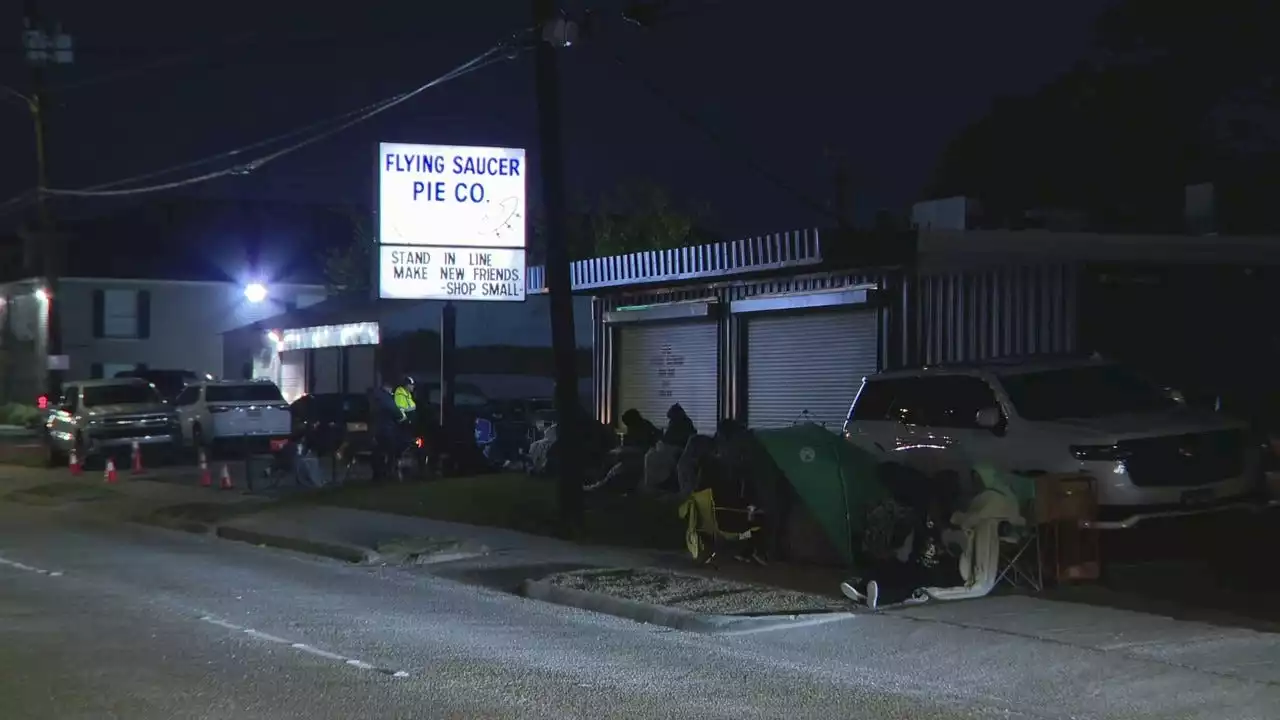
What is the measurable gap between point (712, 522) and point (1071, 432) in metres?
3.68

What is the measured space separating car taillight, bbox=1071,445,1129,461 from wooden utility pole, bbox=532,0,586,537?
21.8 feet

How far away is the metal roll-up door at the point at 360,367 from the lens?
45.0 meters

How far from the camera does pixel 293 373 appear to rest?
169 feet

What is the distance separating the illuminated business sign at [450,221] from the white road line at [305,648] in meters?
12.4

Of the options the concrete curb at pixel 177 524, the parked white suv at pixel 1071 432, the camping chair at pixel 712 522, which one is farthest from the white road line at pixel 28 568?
the parked white suv at pixel 1071 432

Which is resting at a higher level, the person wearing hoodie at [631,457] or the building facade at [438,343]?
the building facade at [438,343]

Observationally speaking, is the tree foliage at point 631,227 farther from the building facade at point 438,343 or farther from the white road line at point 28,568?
the white road line at point 28,568

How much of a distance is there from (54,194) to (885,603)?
3094cm

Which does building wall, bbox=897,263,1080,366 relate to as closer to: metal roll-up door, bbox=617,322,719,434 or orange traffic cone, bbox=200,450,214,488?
metal roll-up door, bbox=617,322,719,434

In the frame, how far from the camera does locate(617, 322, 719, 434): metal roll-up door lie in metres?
27.8

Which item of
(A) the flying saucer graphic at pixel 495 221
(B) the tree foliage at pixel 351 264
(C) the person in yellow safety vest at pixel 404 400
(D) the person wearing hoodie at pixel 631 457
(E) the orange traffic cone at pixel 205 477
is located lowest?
(E) the orange traffic cone at pixel 205 477

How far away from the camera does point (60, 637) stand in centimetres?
1230

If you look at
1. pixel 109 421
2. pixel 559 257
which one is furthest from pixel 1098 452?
pixel 109 421

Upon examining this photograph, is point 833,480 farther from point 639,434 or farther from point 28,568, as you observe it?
point 28,568
